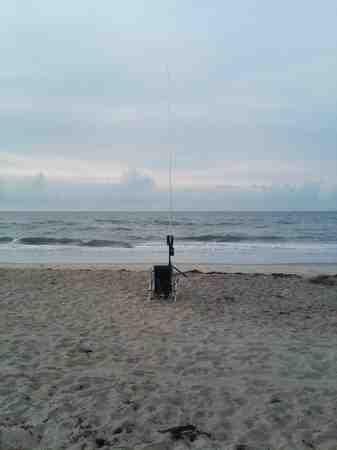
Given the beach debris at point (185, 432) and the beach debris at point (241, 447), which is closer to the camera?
the beach debris at point (241, 447)

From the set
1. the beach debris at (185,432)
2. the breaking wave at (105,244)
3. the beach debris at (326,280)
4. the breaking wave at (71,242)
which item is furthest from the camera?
the breaking wave at (71,242)

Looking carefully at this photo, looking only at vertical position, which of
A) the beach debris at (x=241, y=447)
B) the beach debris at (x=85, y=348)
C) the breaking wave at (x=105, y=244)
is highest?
the beach debris at (x=241, y=447)

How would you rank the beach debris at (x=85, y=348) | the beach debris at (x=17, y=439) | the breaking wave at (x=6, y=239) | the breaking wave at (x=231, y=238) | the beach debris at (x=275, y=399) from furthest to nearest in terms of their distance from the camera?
1. the breaking wave at (x=231, y=238)
2. the breaking wave at (x=6, y=239)
3. the beach debris at (x=85, y=348)
4. the beach debris at (x=275, y=399)
5. the beach debris at (x=17, y=439)

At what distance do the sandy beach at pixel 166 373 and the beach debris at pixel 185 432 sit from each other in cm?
1

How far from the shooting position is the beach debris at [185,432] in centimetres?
255

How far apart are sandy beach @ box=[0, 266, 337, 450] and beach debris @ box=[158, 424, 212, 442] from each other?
12mm

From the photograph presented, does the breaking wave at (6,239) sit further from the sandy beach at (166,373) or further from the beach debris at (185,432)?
the beach debris at (185,432)

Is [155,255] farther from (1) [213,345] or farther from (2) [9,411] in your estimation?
(2) [9,411]

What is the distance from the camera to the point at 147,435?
8.50 ft

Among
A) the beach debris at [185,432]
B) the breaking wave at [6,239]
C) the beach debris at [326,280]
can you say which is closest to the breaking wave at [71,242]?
the breaking wave at [6,239]

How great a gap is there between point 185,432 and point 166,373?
104 cm

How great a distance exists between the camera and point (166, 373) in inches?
143

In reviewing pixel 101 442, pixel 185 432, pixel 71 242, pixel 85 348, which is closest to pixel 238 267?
pixel 85 348

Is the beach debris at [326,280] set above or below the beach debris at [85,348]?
below
